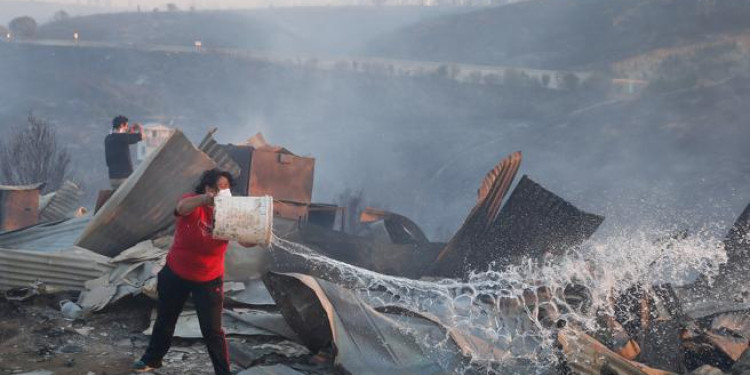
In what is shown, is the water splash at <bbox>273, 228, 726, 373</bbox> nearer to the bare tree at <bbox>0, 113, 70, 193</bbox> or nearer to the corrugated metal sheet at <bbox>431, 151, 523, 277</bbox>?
the corrugated metal sheet at <bbox>431, 151, 523, 277</bbox>

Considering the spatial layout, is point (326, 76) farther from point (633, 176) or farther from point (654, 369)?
point (654, 369)

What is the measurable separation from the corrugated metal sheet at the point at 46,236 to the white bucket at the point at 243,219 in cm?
352

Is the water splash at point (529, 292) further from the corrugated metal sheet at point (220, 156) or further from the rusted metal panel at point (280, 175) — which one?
the rusted metal panel at point (280, 175)

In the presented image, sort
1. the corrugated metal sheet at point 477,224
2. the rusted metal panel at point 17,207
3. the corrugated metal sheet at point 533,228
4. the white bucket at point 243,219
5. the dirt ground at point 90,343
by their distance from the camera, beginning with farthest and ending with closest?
the rusted metal panel at point 17,207, the corrugated metal sheet at point 477,224, the corrugated metal sheet at point 533,228, the dirt ground at point 90,343, the white bucket at point 243,219

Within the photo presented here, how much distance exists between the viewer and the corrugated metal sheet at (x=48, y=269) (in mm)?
5766

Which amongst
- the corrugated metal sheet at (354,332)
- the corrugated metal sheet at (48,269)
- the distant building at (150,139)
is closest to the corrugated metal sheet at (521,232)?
the corrugated metal sheet at (354,332)

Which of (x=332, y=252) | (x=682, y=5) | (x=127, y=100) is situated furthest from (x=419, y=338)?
(x=682, y=5)

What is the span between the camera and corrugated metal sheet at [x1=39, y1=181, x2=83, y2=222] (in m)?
9.48

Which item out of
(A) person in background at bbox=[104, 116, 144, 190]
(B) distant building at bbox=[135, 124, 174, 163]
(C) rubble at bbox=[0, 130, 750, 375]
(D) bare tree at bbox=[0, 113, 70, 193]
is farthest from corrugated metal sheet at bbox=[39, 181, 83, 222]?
(B) distant building at bbox=[135, 124, 174, 163]

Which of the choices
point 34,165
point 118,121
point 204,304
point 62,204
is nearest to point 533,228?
point 204,304

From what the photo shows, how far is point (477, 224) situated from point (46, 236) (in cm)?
431

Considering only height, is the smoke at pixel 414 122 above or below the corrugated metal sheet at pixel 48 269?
above

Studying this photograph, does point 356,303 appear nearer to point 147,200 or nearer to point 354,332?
point 354,332

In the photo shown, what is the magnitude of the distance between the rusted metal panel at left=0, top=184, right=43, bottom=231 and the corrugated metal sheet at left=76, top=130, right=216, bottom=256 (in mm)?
2634
